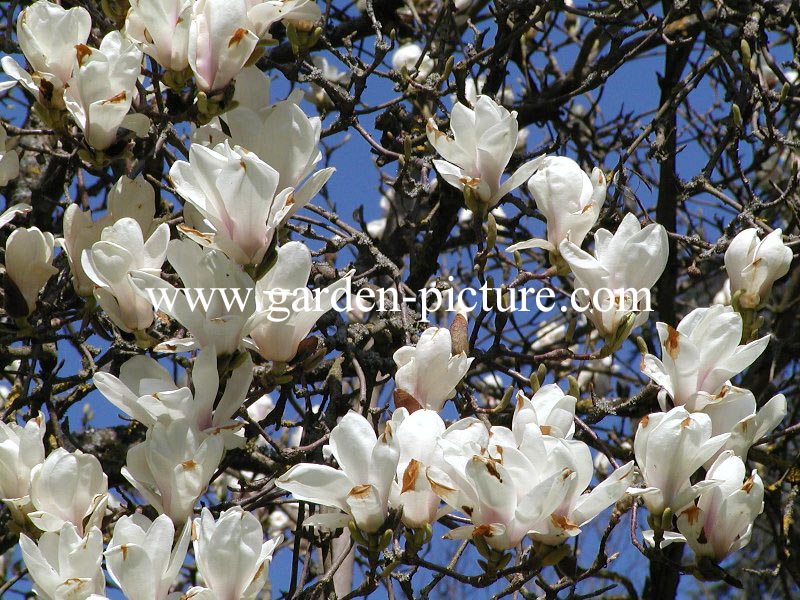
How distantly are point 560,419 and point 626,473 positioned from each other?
0.08 metres

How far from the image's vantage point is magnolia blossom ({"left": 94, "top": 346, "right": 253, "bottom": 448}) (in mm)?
939

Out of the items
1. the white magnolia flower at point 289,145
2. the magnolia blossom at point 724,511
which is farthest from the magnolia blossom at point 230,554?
the magnolia blossom at point 724,511

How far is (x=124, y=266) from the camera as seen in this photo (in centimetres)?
104

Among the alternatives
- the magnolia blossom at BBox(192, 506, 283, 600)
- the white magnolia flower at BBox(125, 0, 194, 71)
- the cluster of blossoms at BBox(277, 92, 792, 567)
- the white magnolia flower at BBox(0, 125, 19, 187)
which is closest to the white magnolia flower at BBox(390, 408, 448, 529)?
the cluster of blossoms at BBox(277, 92, 792, 567)

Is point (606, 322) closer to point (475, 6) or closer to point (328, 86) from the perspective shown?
point (328, 86)

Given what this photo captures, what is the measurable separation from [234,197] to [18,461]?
0.37 metres

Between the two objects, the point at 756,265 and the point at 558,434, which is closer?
the point at 558,434

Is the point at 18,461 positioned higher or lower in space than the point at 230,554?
higher

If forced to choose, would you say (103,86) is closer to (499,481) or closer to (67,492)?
(67,492)

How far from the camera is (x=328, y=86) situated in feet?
4.65

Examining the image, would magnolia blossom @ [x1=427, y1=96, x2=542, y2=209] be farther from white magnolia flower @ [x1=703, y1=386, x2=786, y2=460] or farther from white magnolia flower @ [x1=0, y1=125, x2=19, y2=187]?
white magnolia flower @ [x1=0, y1=125, x2=19, y2=187]

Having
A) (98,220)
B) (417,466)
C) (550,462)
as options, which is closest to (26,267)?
(98,220)

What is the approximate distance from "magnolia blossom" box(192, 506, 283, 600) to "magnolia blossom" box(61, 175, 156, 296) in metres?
0.40

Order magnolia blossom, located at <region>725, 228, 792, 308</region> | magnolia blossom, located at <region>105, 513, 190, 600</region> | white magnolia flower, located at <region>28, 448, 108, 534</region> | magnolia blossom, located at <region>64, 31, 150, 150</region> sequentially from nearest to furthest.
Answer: magnolia blossom, located at <region>105, 513, 190, 600</region>, white magnolia flower, located at <region>28, 448, 108, 534</region>, magnolia blossom, located at <region>64, 31, 150, 150</region>, magnolia blossom, located at <region>725, 228, 792, 308</region>
